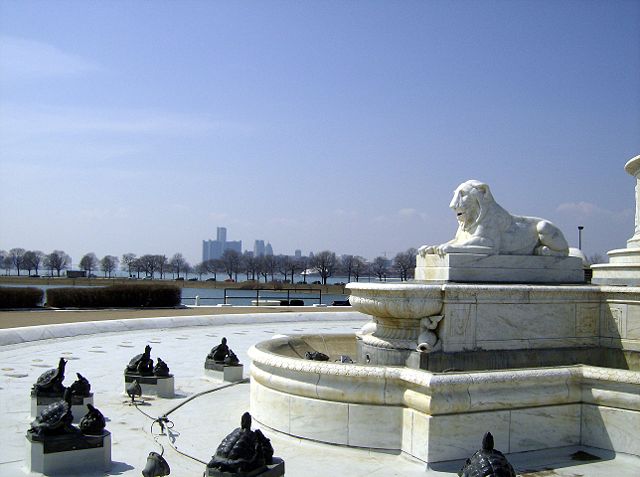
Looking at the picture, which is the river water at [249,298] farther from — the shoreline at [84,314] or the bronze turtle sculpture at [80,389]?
the bronze turtle sculpture at [80,389]

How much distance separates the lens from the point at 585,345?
8.90 metres

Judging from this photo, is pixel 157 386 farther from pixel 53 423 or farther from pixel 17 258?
pixel 17 258

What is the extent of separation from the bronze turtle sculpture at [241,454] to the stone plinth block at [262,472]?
0.03 meters

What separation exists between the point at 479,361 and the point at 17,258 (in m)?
110

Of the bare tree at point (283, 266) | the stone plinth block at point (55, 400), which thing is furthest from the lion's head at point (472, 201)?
the bare tree at point (283, 266)

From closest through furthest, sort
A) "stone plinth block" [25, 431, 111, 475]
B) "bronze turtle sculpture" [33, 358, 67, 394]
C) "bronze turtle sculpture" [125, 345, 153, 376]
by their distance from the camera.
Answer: "stone plinth block" [25, 431, 111, 475] < "bronze turtle sculpture" [33, 358, 67, 394] < "bronze turtle sculpture" [125, 345, 153, 376]

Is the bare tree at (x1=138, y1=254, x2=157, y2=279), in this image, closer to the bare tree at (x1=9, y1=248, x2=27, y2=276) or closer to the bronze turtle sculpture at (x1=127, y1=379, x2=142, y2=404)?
the bare tree at (x1=9, y1=248, x2=27, y2=276)

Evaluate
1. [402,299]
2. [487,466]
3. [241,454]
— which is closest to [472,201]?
[402,299]

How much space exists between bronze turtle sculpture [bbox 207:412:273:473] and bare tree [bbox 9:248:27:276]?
10544 cm

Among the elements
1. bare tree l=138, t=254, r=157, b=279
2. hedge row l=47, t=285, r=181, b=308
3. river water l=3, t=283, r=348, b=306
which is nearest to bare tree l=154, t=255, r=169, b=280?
bare tree l=138, t=254, r=157, b=279

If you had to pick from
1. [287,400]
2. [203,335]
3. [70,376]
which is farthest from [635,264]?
[203,335]

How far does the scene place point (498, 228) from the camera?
30.4 ft

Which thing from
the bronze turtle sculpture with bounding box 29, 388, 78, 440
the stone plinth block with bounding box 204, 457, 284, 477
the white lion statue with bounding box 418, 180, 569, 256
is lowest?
the stone plinth block with bounding box 204, 457, 284, 477

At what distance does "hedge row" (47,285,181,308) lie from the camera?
25906 millimetres
